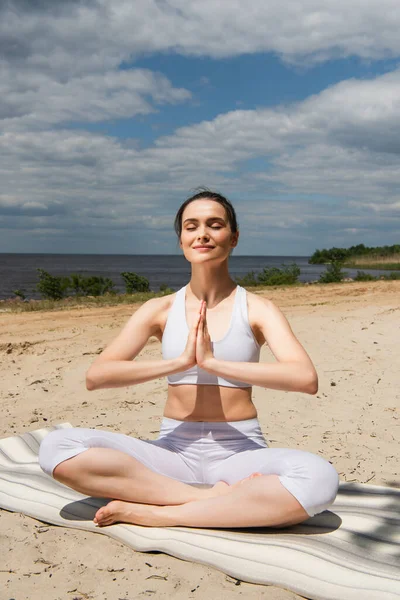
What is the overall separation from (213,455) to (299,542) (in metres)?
0.65

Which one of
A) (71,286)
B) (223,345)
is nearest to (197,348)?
(223,345)

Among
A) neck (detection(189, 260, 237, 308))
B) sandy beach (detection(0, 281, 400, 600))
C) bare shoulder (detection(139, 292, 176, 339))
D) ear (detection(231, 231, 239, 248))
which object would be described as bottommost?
sandy beach (detection(0, 281, 400, 600))

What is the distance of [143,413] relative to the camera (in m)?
5.98

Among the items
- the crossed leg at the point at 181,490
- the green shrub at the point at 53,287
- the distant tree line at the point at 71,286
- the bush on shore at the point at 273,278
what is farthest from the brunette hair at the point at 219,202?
the bush on shore at the point at 273,278

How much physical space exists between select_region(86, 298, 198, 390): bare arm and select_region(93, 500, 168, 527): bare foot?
2.15 feet

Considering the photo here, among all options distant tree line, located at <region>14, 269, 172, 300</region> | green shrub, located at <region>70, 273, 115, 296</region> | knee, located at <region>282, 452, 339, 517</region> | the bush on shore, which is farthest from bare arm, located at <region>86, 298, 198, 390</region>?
the bush on shore

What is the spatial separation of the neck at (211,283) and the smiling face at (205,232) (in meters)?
0.07

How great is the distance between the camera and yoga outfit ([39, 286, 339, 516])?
3.25 meters

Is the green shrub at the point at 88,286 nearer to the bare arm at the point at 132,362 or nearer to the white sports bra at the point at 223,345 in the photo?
the bare arm at the point at 132,362

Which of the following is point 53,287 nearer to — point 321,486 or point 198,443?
point 198,443

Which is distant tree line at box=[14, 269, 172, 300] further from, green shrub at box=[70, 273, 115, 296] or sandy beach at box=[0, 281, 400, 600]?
sandy beach at box=[0, 281, 400, 600]

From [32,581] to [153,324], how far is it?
1487mm

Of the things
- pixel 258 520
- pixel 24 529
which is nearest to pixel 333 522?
pixel 258 520

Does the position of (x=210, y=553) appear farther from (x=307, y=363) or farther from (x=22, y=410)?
(x=22, y=410)
